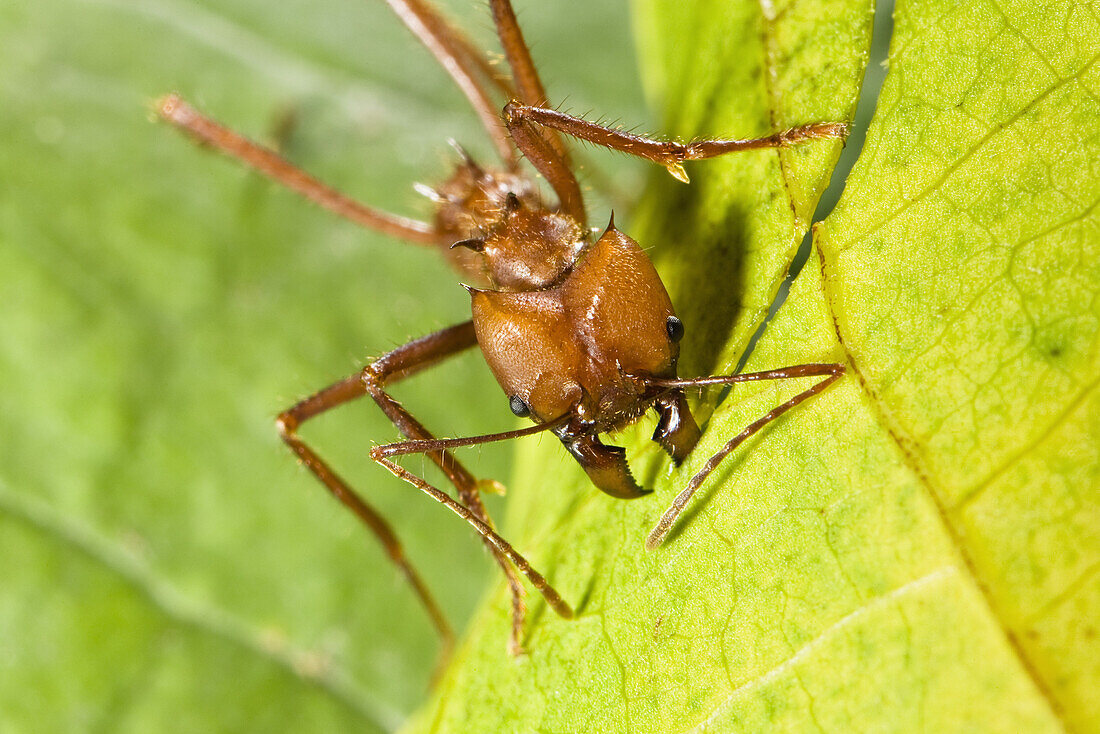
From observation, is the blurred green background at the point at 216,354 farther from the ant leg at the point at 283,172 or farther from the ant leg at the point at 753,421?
the ant leg at the point at 753,421

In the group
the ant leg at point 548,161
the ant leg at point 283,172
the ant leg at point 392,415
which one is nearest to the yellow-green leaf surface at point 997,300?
the ant leg at point 548,161

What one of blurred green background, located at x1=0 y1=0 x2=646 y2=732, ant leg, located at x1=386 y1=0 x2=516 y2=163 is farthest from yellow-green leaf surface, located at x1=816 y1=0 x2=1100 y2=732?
ant leg, located at x1=386 y1=0 x2=516 y2=163

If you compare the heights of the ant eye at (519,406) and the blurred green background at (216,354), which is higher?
the blurred green background at (216,354)

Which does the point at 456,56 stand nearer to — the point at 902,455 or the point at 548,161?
the point at 548,161

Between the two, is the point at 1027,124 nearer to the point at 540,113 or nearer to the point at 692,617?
the point at 692,617

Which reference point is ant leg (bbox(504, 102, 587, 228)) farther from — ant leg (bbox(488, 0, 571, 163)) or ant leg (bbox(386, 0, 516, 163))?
ant leg (bbox(386, 0, 516, 163))

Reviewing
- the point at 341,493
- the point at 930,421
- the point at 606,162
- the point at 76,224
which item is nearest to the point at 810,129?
the point at 930,421

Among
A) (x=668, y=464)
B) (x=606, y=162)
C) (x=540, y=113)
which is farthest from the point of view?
(x=606, y=162)
